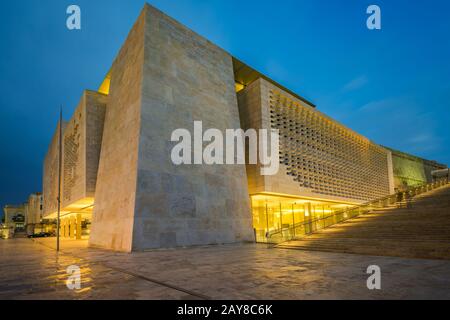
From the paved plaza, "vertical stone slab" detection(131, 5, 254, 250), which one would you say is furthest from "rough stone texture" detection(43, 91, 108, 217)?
the paved plaza

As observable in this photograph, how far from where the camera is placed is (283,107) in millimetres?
25156

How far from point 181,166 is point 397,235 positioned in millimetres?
11227

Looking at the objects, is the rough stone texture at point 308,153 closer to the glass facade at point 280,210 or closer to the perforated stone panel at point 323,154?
the perforated stone panel at point 323,154

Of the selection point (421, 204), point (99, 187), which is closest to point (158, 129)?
point (99, 187)

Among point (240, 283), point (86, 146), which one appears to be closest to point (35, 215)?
point (86, 146)

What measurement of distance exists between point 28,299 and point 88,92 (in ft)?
76.4

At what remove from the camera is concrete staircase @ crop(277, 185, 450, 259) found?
34.1ft

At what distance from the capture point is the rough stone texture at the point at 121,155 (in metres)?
15.2

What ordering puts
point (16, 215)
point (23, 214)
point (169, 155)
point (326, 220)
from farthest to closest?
point (23, 214)
point (16, 215)
point (326, 220)
point (169, 155)

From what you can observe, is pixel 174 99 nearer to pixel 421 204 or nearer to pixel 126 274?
pixel 126 274

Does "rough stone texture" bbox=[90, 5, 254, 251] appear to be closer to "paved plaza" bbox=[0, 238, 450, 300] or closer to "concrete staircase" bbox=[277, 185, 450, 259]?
"concrete staircase" bbox=[277, 185, 450, 259]

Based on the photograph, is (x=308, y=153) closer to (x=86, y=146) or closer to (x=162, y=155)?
(x=162, y=155)

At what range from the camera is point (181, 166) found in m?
16.7

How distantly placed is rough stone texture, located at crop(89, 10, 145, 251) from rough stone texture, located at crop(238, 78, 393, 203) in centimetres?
967
